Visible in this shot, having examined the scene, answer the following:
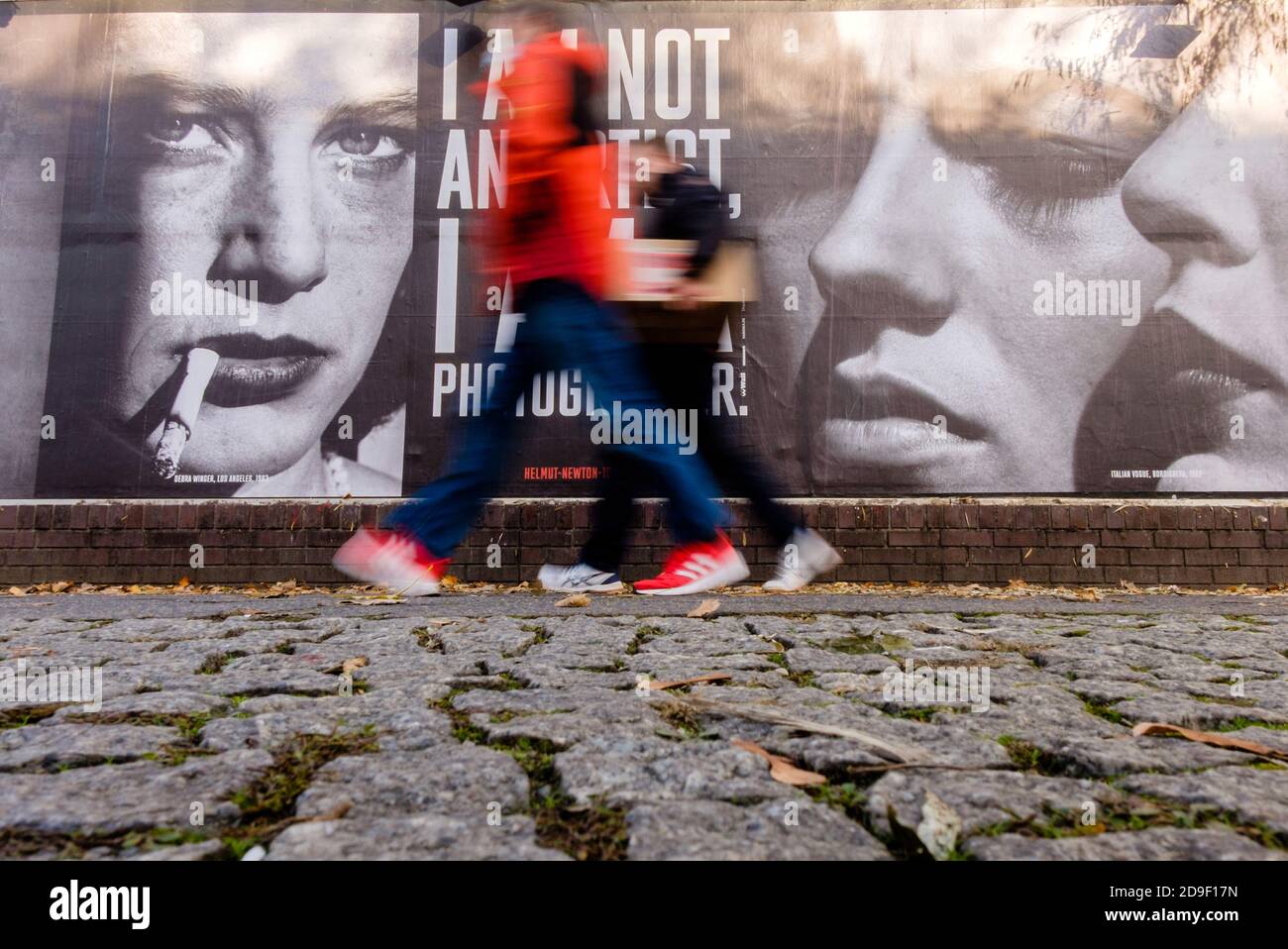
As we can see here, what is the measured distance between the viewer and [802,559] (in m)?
3.65

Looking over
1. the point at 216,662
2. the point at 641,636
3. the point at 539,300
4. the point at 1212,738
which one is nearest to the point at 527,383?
the point at 539,300

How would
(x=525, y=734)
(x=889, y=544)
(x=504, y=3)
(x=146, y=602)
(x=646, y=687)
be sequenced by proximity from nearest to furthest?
(x=525, y=734)
(x=646, y=687)
(x=146, y=602)
(x=889, y=544)
(x=504, y=3)

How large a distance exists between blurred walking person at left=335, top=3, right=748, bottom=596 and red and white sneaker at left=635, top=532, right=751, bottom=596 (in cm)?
39

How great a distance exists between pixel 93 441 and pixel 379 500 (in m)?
1.74

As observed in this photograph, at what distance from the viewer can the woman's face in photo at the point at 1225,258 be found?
16.6ft

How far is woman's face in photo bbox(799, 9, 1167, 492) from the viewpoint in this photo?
5.11m

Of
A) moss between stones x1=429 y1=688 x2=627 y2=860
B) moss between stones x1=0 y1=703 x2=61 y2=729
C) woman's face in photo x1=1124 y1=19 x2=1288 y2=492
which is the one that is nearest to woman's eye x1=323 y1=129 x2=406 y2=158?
moss between stones x1=0 y1=703 x2=61 y2=729

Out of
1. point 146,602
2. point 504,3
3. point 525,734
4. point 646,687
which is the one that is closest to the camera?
point 525,734

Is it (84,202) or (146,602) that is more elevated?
(84,202)

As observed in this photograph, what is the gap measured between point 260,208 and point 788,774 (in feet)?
16.6

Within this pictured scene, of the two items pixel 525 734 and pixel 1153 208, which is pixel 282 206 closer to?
pixel 525 734

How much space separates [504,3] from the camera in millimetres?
5246

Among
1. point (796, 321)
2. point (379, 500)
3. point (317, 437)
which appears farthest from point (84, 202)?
point (796, 321)

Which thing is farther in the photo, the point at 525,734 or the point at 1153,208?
the point at 1153,208
